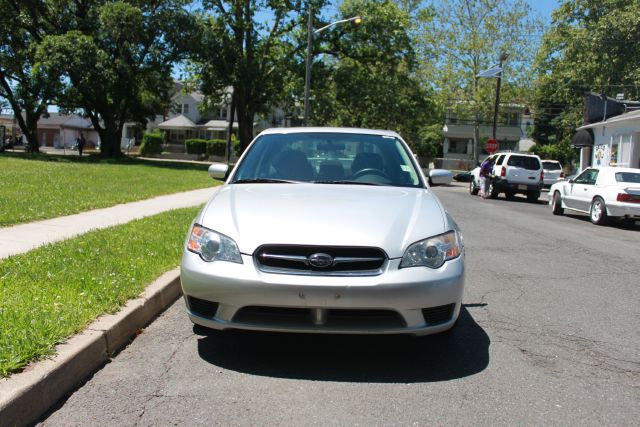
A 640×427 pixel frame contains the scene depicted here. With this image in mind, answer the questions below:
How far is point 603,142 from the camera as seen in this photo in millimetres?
31219

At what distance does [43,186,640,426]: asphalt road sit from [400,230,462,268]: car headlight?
0.76m

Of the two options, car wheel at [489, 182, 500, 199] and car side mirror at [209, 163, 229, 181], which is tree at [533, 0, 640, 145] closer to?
car wheel at [489, 182, 500, 199]

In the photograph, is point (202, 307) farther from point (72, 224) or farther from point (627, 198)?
point (627, 198)

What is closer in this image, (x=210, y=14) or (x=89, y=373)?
(x=89, y=373)

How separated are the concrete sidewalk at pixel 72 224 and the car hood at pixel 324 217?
11.7ft

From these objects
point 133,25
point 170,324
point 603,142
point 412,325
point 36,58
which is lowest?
point 170,324

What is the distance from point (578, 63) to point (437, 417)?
44.3m

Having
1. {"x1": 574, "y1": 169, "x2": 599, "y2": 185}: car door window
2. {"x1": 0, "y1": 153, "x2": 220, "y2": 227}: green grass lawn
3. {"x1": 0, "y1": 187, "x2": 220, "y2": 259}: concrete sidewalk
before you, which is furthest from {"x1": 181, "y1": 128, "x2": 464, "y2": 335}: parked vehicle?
{"x1": 574, "y1": 169, "x2": 599, "y2": 185}: car door window

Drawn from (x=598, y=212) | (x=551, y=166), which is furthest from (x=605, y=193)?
(x=551, y=166)

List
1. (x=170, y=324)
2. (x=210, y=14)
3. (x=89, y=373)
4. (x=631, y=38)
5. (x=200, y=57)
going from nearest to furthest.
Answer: (x=89, y=373), (x=170, y=324), (x=200, y=57), (x=210, y=14), (x=631, y=38)

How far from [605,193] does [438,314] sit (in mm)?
12541

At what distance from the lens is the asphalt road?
3.35 meters

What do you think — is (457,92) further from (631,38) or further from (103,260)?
(103,260)

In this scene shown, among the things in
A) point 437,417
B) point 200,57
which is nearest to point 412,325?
point 437,417
